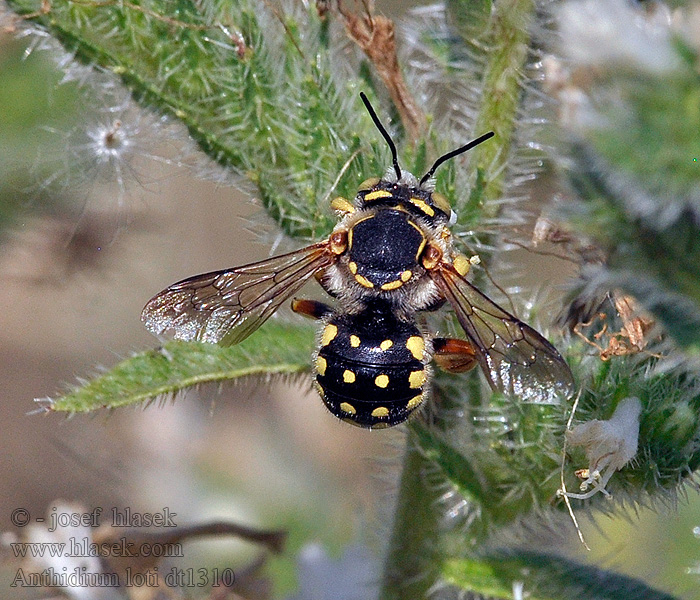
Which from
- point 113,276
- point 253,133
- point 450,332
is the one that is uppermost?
point 113,276

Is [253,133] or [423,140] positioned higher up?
[253,133]

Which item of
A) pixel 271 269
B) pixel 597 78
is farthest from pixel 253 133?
pixel 597 78

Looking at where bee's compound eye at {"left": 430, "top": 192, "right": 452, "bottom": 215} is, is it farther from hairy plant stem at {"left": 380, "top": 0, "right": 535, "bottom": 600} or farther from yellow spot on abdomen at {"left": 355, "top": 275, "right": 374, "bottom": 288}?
yellow spot on abdomen at {"left": 355, "top": 275, "right": 374, "bottom": 288}

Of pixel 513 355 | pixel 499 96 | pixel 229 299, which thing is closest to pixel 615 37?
pixel 513 355

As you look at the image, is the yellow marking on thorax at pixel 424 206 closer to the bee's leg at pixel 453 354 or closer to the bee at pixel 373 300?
the bee at pixel 373 300

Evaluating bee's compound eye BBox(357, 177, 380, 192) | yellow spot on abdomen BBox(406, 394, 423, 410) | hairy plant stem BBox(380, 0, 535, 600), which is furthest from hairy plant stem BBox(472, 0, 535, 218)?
yellow spot on abdomen BBox(406, 394, 423, 410)

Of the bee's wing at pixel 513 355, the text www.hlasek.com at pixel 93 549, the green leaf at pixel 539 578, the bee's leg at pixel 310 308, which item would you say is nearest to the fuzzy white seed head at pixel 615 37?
the bee's wing at pixel 513 355

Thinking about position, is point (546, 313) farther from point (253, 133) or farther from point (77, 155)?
point (77, 155)

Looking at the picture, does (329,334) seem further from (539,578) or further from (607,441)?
(539,578)
